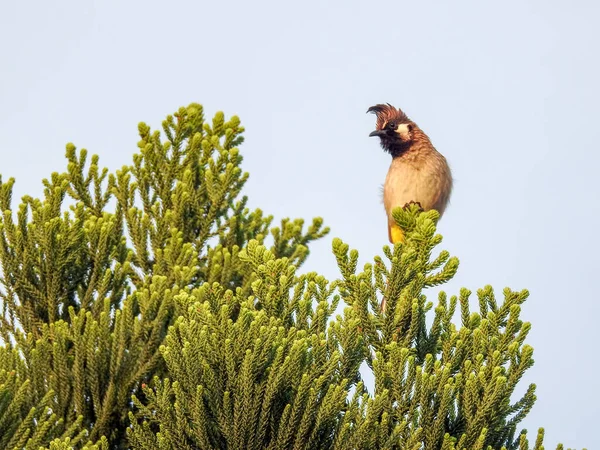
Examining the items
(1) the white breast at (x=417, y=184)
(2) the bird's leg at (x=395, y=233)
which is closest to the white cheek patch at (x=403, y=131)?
(1) the white breast at (x=417, y=184)

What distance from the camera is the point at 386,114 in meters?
8.12

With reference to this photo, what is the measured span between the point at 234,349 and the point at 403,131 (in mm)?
3827

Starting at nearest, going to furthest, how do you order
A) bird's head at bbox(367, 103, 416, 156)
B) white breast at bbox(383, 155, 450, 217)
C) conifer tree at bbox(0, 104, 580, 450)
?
conifer tree at bbox(0, 104, 580, 450) → white breast at bbox(383, 155, 450, 217) → bird's head at bbox(367, 103, 416, 156)

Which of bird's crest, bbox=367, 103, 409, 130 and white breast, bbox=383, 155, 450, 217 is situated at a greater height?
bird's crest, bbox=367, 103, 409, 130

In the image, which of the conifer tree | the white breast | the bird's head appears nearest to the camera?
the conifer tree

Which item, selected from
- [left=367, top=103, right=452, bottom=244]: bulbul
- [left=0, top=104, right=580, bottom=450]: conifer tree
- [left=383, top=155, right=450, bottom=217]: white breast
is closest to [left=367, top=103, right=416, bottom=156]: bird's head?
[left=367, top=103, right=452, bottom=244]: bulbul

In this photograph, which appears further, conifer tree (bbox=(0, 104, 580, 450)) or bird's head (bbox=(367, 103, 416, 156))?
bird's head (bbox=(367, 103, 416, 156))

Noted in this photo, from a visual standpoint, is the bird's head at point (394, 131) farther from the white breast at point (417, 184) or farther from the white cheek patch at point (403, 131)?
the white breast at point (417, 184)

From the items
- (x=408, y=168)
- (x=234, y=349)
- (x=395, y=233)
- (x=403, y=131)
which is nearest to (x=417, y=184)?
(x=408, y=168)

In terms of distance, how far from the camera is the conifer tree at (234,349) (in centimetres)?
458

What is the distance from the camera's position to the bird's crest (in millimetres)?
8039

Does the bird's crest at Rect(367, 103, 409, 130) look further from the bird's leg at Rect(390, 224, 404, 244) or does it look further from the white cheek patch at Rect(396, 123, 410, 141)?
the bird's leg at Rect(390, 224, 404, 244)

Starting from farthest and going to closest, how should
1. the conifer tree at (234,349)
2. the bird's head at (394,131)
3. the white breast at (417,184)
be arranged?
the bird's head at (394,131) → the white breast at (417,184) → the conifer tree at (234,349)

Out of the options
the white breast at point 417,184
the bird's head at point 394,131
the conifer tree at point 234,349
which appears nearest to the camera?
the conifer tree at point 234,349
